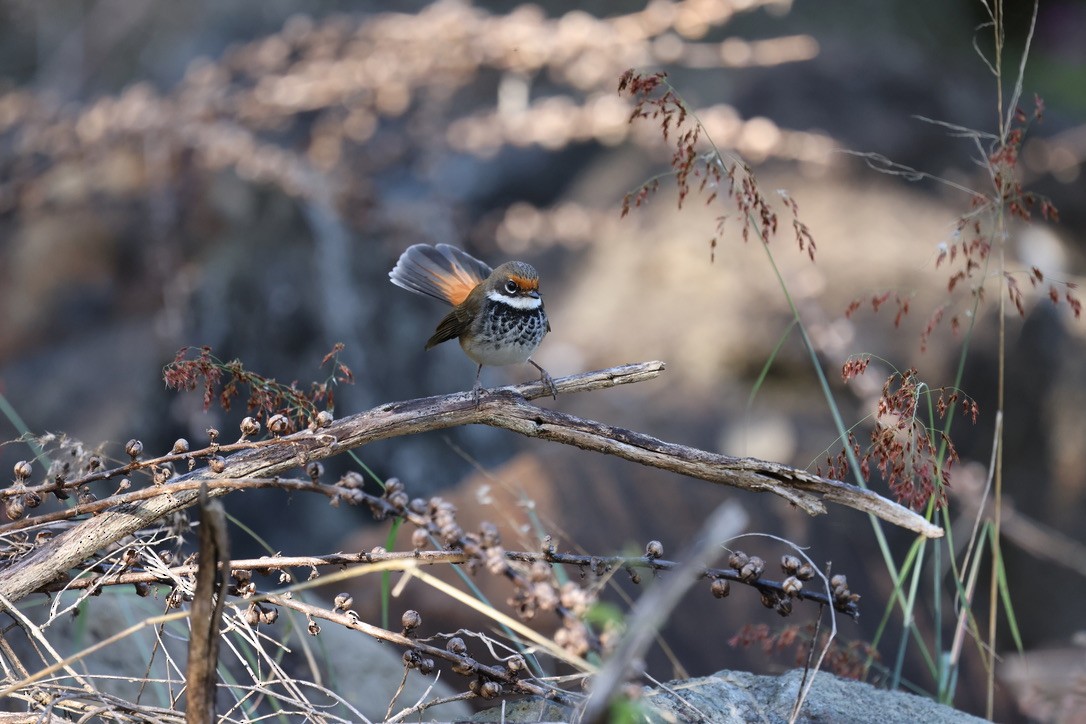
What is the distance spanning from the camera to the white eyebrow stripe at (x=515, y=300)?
285 centimetres

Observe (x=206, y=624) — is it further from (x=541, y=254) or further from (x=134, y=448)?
(x=541, y=254)

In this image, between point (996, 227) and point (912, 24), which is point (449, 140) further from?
point (912, 24)

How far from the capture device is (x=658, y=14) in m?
4.16

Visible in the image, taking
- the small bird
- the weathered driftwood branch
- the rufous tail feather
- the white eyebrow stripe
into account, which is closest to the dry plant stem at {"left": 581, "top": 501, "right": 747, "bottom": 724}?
the weathered driftwood branch

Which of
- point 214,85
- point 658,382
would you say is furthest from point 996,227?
point 214,85

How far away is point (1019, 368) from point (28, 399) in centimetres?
517

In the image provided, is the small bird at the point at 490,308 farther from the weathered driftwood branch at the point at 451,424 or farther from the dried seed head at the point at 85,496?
the dried seed head at the point at 85,496

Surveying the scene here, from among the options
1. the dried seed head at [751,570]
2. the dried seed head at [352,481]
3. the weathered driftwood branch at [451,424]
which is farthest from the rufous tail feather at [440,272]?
the dried seed head at [751,570]

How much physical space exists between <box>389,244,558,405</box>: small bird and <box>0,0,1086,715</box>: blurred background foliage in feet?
3.39

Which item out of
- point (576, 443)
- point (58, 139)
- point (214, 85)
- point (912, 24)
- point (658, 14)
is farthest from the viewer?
point (912, 24)

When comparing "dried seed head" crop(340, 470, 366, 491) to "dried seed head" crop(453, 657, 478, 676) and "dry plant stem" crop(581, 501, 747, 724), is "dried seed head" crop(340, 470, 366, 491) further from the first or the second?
"dry plant stem" crop(581, 501, 747, 724)

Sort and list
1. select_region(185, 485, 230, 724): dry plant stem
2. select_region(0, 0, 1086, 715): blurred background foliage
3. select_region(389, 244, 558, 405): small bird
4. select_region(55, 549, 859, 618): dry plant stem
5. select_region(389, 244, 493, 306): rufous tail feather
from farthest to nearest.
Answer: select_region(0, 0, 1086, 715): blurred background foliage, select_region(389, 244, 493, 306): rufous tail feather, select_region(389, 244, 558, 405): small bird, select_region(55, 549, 859, 618): dry plant stem, select_region(185, 485, 230, 724): dry plant stem

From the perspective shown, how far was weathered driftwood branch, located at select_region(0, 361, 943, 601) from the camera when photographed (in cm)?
187

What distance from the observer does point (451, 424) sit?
80.4 inches
